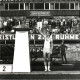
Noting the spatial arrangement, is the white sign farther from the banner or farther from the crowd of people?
the crowd of people

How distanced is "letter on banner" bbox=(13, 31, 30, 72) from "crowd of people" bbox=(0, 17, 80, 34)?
56.5ft

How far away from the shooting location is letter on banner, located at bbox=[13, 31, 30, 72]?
1182 centimetres

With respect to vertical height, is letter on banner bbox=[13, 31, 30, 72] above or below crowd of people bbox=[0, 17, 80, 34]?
below

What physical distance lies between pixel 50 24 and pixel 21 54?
791 inches

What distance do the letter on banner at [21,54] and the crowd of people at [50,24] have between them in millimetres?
17231

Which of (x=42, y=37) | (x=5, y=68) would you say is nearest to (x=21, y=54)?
(x=5, y=68)

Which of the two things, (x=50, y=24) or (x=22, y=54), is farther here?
(x=50, y=24)

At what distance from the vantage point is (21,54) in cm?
1198

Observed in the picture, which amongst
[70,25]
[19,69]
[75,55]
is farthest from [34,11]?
[19,69]

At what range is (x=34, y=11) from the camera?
32969mm

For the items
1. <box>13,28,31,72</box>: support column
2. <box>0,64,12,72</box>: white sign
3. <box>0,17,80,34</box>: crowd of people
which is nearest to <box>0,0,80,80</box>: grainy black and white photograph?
<box>0,17,80,34</box>: crowd of people

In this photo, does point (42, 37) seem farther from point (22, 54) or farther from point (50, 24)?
point (22, 54)

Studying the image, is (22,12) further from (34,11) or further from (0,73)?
(0,73)

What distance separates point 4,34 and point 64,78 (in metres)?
19.6
